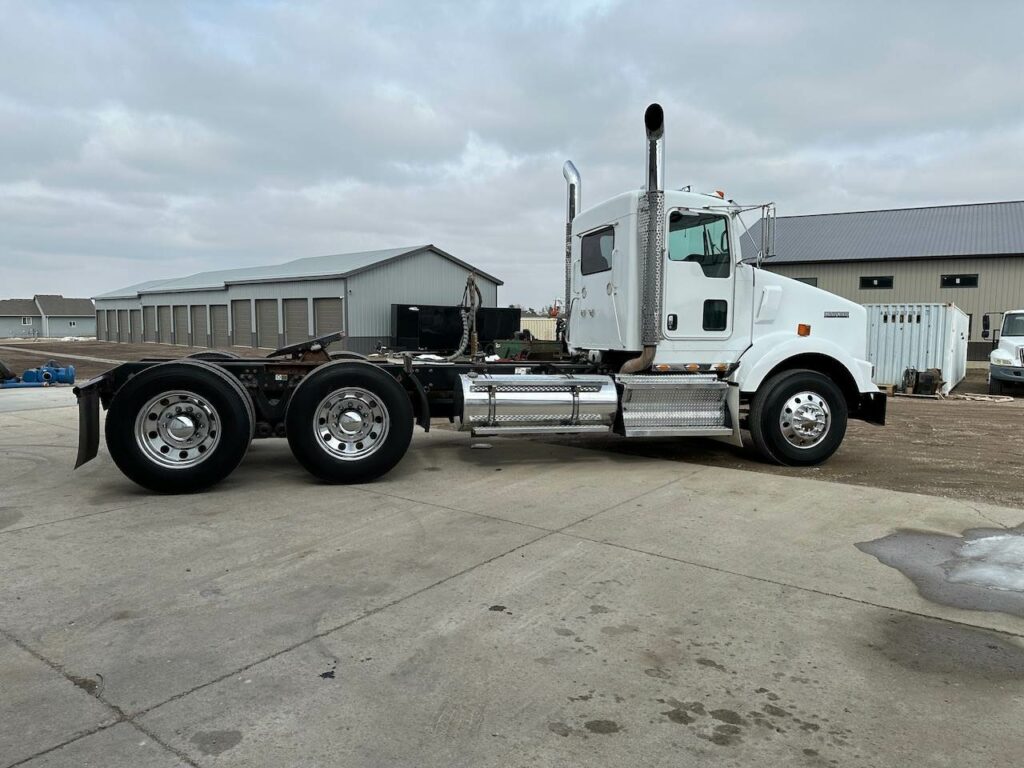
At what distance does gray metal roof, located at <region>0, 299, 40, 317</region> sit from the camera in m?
89.1

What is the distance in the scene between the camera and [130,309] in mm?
53875

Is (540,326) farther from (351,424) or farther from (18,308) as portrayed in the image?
(18,308)

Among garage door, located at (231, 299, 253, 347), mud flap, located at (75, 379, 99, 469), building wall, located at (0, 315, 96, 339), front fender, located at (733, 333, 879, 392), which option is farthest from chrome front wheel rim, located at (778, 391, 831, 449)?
building wall, located at (0, 315, 96, 339)


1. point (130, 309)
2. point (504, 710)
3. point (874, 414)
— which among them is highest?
point (130, 309)

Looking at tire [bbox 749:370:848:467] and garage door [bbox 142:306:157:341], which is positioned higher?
garage door [bbox 142:306:157:341]

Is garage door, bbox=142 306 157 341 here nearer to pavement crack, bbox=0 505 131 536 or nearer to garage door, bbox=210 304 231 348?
garage door, bbox=210 304 231 348

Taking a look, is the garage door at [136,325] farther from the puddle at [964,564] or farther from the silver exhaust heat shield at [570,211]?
the puddle at [964,564]

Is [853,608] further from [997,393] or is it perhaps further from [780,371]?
[997,393]

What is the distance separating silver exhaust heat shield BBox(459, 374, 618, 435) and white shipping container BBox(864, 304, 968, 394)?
1245 cm

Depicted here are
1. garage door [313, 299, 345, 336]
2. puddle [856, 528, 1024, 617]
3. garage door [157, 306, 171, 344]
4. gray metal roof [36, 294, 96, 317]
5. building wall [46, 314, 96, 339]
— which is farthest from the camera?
gray metal roof [36, 294, 96, 317]

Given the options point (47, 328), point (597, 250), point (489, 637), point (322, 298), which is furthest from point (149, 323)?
point (489, 637)

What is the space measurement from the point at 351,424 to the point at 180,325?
4508 centimetres

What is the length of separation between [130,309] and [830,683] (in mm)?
59411

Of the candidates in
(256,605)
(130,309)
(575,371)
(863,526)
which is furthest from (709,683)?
(130,309)
